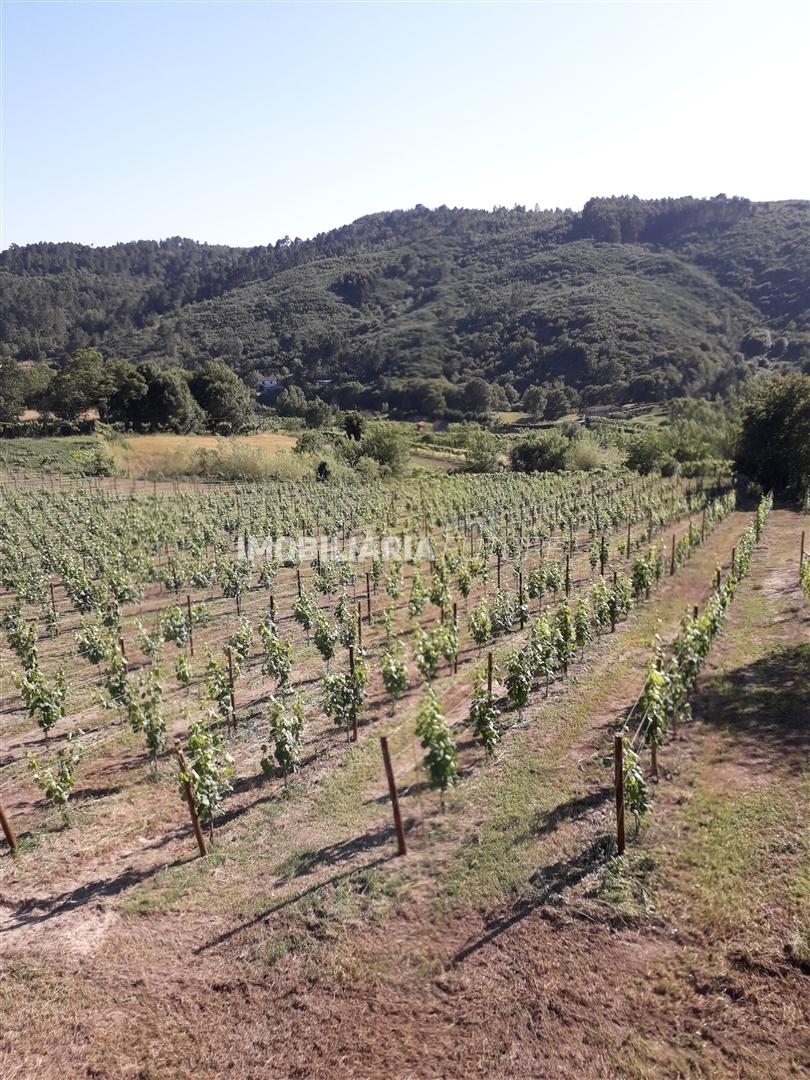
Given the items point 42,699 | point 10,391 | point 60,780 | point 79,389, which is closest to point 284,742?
point 60,780

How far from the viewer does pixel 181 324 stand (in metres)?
159

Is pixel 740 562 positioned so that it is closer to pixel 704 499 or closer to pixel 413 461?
pixel 704 499

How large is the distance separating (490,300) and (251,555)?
142 m

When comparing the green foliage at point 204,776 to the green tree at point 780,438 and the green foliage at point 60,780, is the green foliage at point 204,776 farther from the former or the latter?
the green tree at point 780,438

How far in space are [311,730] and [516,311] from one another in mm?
144430

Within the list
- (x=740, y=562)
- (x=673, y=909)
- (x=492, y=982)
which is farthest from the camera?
(x=740, y=562)

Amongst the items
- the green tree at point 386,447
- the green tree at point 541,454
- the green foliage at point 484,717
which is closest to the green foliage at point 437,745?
the green foliage at point 484,717

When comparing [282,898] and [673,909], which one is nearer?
[673,909]

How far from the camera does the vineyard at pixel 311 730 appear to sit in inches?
322

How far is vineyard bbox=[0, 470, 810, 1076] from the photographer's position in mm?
8172

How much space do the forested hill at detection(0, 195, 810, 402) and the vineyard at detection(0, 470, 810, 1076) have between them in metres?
92.8

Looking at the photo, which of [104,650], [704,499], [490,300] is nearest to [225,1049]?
[104,650]

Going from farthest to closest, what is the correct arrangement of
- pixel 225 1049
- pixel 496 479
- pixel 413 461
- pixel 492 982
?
pixel 413 461 → pixel 496 479 → pixel 492 982 → pixel 225 1049

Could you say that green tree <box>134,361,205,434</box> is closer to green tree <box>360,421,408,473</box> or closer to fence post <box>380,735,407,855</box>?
green tree <box>360,421,408,473</box>
